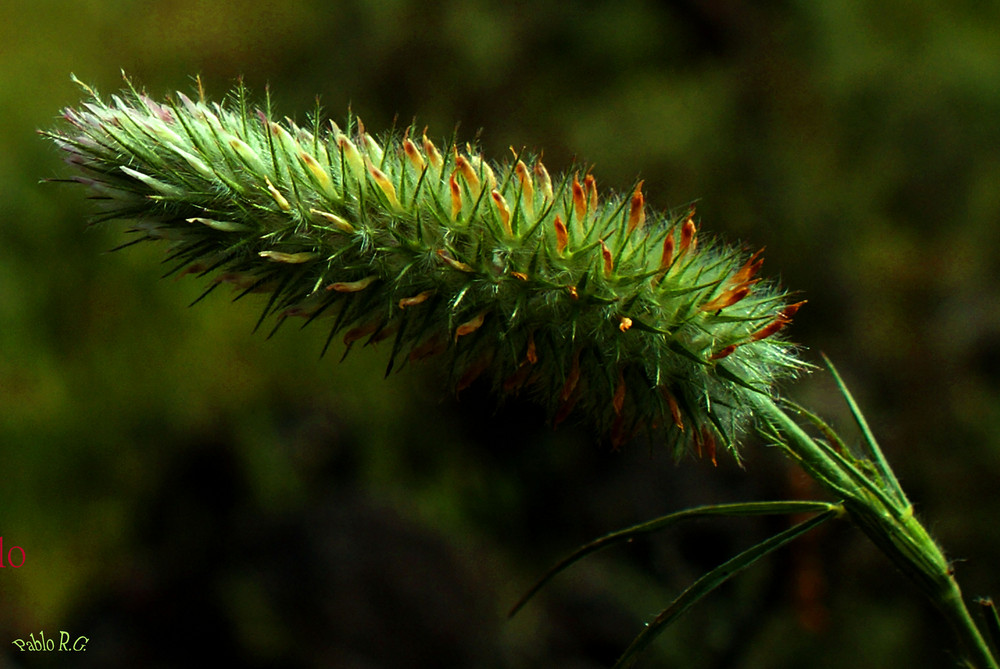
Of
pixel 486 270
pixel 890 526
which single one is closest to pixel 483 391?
pixel 486 270

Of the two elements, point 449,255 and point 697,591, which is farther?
point 449,255

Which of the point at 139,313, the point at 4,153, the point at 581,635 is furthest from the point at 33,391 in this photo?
the point at 581,635

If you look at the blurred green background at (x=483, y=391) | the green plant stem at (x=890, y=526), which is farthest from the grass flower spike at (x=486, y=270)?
the blurred green background at (x=483, y=391)

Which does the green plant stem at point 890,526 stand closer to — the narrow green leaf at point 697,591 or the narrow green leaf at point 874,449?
the narrow green leaf at point 874,449

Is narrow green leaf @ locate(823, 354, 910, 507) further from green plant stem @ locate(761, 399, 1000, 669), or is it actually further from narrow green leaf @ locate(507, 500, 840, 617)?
narrow green leaf @ locate(507, 500, 840, 617)

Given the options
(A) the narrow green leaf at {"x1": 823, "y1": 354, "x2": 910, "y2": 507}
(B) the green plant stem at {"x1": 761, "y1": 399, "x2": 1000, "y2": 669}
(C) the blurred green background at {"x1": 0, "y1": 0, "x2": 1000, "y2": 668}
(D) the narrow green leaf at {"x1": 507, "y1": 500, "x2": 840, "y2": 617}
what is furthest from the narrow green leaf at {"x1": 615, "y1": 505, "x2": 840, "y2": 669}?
(C) the blurred green background at {"x1": 0, "y1": 0, "x2": 1000, "y2": 668}

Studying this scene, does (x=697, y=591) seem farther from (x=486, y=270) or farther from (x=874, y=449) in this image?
(x=486, y=270)

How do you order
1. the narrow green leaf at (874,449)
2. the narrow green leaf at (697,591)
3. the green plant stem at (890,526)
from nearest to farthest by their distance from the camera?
the narrow green leaf at (697,591) → the green plant stem at (890,526) → the narrow green leaf at (874,449)
